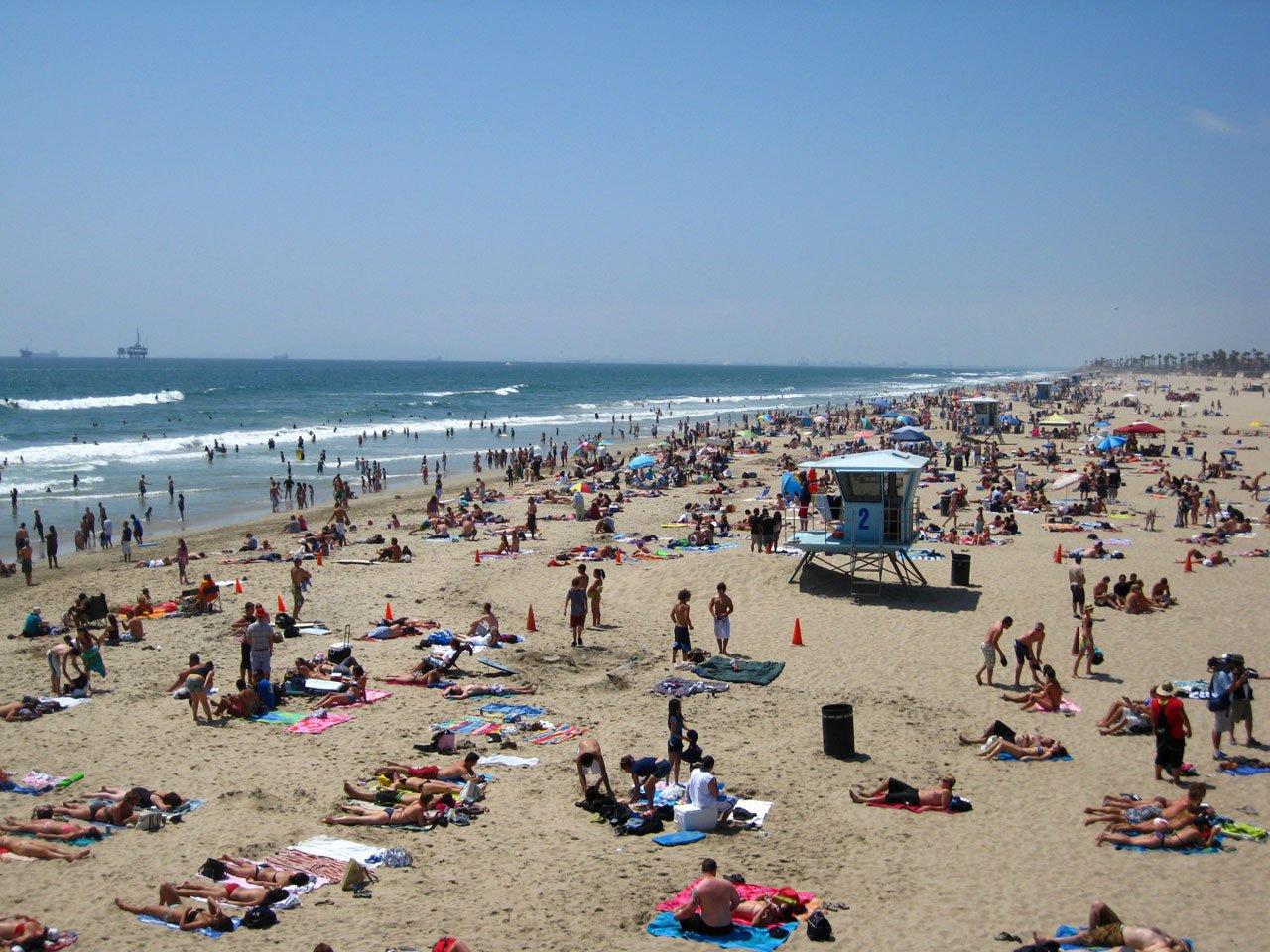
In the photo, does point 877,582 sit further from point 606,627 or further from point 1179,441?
point 1179,441

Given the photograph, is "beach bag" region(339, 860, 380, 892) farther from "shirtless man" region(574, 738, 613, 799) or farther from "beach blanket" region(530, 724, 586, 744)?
"beach blanket" region(530, 724, 586, 744)

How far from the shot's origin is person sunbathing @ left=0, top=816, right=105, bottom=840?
A: 8727 millimetres

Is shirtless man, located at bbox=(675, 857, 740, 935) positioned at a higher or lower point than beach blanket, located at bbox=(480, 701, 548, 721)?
higher

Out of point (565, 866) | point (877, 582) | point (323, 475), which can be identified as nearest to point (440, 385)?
point (323, 475)

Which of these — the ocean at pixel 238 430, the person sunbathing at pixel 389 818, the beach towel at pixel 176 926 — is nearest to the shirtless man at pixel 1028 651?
the person sunbathing at pixel 389 818

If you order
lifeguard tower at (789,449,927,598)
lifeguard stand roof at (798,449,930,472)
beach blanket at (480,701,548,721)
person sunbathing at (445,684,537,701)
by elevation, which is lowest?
beach blanket at (480,701,548,721)

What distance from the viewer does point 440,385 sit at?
451 ft

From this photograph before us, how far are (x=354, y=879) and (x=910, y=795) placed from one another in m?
5.06

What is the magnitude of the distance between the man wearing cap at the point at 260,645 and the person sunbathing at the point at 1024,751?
29.0ft

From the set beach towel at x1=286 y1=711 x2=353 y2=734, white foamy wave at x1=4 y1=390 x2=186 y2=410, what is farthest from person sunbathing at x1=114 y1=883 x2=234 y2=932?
white foamy wave at x1=4 y1=390 x2=186 y2=410

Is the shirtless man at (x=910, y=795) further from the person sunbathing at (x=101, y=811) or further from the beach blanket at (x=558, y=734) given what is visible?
the person sunbathing at (x=101, y=811)

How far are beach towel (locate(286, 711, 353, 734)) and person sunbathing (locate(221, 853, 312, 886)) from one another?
3432 mm

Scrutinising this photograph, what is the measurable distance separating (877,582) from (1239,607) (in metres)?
5.87

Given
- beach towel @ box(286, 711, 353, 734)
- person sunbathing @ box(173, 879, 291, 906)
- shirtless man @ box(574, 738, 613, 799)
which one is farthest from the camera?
beach towel @ box(286, 711, 353, 734)
